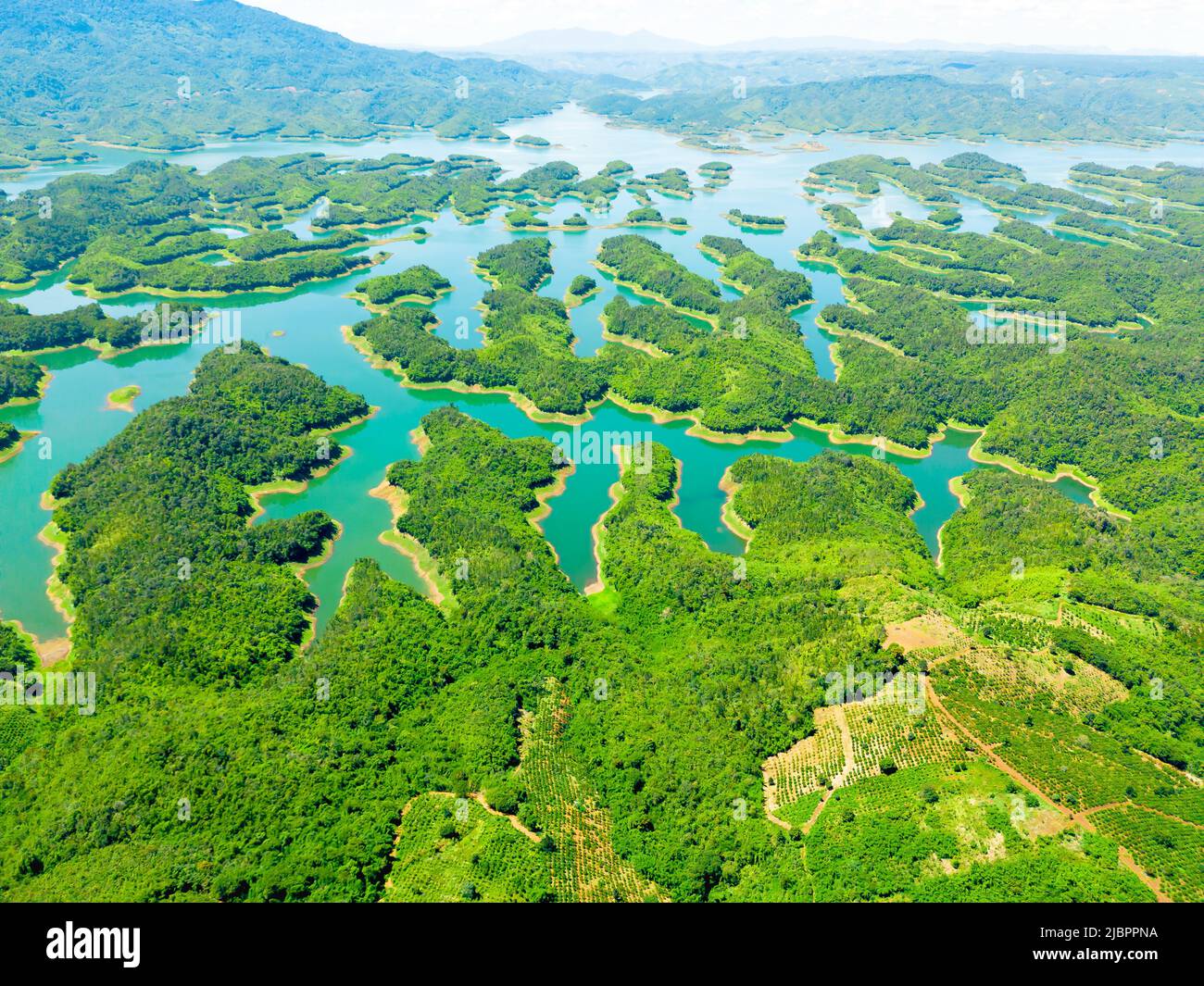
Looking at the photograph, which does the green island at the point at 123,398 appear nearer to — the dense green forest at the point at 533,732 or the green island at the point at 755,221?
the dense green forest at the point at 533,732

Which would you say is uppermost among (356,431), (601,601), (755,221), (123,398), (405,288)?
(755,221)

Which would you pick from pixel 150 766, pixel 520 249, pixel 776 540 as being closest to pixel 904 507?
pixel 776 540

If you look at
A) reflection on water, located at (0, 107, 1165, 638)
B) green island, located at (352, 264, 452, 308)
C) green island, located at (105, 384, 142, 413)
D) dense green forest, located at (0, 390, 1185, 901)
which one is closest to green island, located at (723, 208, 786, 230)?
reflection on water, located at (0, 107, 1165, 638)

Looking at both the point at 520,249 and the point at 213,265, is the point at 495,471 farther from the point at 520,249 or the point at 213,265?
the point at 213,265

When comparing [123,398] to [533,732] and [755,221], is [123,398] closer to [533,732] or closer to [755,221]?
[533,732]

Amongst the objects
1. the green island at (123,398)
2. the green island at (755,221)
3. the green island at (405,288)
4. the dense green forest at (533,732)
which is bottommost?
the dense green forest at (533,732)

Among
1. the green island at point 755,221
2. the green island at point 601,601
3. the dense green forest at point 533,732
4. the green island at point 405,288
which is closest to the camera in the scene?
the dense green forest at point 533,732

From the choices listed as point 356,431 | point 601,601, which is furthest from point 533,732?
point 356,431

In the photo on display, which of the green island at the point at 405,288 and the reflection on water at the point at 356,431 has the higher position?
the green island at the point at 405,288

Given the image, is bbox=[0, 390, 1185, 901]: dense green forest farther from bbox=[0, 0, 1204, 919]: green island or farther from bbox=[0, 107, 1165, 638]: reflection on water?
bbox=[0, 107, 1165, 638]: reflection on water

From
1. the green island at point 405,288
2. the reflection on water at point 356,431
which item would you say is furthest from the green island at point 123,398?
the green island at point 405,288

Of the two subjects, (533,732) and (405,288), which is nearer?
(533,732)
